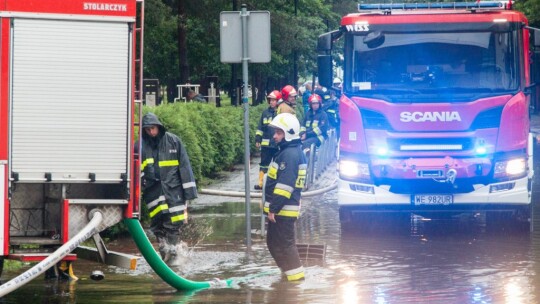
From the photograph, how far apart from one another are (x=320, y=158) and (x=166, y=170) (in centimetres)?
1270

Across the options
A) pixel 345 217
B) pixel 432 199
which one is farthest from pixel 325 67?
pixel 432 199

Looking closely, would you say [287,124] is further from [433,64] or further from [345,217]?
[345,217]

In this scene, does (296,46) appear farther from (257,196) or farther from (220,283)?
(220,283)

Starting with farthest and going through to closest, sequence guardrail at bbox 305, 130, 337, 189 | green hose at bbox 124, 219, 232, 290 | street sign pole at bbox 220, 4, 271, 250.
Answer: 1. guardrail at bbox 305, 130, 337, 189
2. street sign pole at bbox 220, 4, 271, 250
3. green hose at bbox 124, 219, 232, 290

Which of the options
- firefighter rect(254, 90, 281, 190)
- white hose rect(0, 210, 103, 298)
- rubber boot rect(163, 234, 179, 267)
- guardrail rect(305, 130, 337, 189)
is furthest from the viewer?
guardrail rect(305, 130, 337, 189)

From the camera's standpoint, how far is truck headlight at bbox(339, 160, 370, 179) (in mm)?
16281

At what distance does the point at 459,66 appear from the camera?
16359 mm

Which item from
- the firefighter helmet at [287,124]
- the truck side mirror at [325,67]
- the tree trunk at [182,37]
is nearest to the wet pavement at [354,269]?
the firefighter helmet at [287,124]

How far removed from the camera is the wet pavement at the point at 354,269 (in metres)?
11.3

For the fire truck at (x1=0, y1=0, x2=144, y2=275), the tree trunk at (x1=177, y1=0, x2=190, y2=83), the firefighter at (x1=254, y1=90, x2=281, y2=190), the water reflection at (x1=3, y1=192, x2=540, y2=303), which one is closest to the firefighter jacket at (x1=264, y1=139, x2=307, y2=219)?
the water reflection at (x1=3, y1=192, x2=540, y2=303)

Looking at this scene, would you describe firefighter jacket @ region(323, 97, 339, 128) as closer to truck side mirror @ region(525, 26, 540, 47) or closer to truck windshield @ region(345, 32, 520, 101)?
truck windshield @ region(345, 32, 520, 101)

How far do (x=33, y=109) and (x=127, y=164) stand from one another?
95cm

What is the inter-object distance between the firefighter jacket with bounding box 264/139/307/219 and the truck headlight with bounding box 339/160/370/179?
3.76 m

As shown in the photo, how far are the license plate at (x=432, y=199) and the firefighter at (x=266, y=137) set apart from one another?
4.76 m
